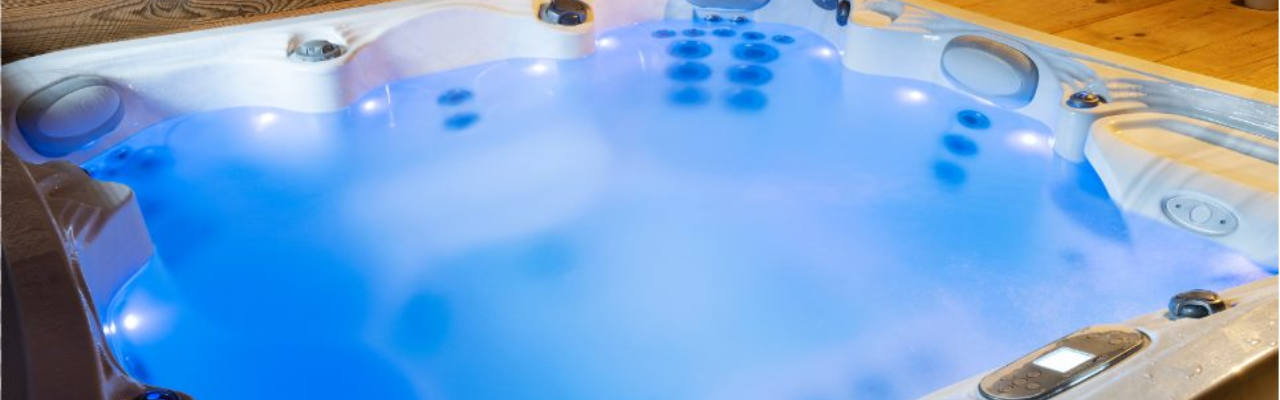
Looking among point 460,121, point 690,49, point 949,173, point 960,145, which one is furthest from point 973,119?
point 460,121

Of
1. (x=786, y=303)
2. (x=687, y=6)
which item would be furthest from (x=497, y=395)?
(x=687, y=6)

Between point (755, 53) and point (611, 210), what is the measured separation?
2.69 ft

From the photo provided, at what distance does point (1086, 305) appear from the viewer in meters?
1.44

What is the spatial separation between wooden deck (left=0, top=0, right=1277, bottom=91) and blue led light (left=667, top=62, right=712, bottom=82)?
2.23ft

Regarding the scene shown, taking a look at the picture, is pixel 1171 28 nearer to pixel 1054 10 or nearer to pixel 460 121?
pixel 1054 10

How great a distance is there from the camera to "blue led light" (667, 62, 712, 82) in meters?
2.26

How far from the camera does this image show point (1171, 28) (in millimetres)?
2033

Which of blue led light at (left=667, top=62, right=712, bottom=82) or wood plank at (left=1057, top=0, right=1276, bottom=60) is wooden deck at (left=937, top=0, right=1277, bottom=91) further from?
blue led light at (left=667, top=62, right=712, bottom=82)

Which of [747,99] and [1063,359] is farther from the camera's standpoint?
[747,99]

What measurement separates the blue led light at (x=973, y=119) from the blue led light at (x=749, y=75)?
484 mm

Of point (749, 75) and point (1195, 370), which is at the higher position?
point (1195, 370)

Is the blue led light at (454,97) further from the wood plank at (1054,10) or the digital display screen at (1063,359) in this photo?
the digital display screen at (1063,359)

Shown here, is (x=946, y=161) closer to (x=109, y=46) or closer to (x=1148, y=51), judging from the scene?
(x=1148, y=51)

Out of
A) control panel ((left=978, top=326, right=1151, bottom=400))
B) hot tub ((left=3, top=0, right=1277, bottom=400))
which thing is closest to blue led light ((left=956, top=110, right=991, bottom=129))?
hot tub ((left=3, top=0, right=1277, bottom=400))
